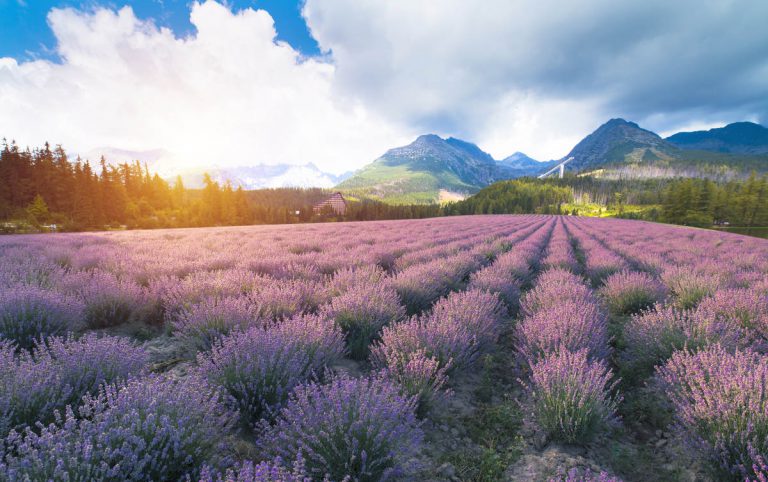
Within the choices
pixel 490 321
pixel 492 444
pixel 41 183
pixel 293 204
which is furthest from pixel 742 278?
pixel 293 204

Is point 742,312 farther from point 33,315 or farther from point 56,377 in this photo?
point 33,315

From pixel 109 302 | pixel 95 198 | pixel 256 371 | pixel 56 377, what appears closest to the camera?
pixel 56 377

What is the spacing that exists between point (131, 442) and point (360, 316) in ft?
7.36

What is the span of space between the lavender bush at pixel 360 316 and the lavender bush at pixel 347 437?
143 centimetres

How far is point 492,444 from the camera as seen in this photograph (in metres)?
2.18

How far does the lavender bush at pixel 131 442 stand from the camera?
1.18m

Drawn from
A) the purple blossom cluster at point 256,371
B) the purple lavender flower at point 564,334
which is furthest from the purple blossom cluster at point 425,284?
the purple blossom cluster at point 256,371

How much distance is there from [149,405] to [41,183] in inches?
2055

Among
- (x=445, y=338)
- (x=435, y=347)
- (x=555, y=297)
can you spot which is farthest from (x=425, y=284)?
(x=435, y=347)

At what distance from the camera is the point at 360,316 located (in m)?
3.43

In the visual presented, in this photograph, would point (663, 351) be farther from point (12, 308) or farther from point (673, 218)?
point (673, 218)

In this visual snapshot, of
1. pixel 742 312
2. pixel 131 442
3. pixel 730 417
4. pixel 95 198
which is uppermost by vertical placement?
pixel 95 198

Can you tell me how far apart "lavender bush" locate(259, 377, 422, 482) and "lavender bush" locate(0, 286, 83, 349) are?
284cm

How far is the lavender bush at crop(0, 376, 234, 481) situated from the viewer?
1.18 meters
